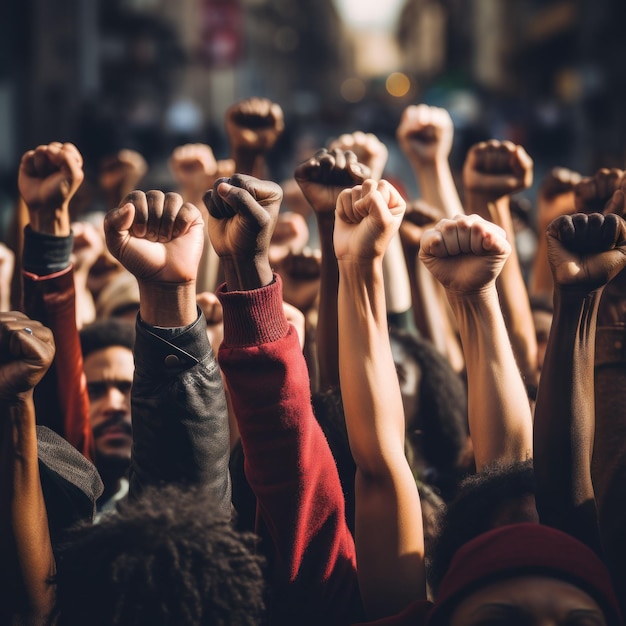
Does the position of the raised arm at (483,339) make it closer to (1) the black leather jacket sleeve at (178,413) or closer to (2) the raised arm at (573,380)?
(2) the raised arm at (573,380)

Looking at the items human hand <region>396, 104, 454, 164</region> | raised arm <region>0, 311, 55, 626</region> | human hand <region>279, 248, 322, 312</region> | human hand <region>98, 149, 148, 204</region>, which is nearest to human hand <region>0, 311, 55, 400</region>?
raised arm <region>0, 311, 55, 626</region>

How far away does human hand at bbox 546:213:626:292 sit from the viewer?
1.89 m

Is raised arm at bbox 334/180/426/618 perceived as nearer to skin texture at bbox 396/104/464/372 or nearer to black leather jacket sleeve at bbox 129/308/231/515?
black leather jacket sleeve at bbox 129/308/231/515

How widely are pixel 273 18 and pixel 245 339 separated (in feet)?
201

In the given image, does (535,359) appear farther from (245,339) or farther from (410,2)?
(410,2)

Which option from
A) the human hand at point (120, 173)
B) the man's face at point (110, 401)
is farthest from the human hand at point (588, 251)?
the human hand at point (120, 173)

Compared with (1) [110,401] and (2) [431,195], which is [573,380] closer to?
(1) [110,401]

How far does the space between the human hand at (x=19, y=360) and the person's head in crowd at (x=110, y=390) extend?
966mm

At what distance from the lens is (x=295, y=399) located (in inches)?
72.5

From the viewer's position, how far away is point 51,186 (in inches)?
100

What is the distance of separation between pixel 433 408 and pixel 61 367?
3.77 ft

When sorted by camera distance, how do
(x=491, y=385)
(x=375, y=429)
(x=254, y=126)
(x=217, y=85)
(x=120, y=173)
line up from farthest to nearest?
(x=217, y=85)
(x=120, y=173)
(x=254, y=126)
(x=491, y=385)
(x=375, y=429)

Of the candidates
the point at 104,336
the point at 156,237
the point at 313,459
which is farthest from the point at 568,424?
the point at 104,336

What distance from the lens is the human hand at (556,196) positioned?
3754 mm
